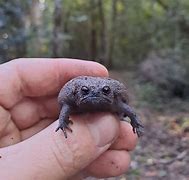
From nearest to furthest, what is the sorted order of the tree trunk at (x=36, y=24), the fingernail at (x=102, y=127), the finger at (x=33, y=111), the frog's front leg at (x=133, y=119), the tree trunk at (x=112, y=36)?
the fingernail at (x=102, y=127) < the frog's front leg at (x=133, y=119) < the finger at (x=33, y=111) < the tree trunk at (x=36, y=24) < the tree trunk at (x=112, y=36)

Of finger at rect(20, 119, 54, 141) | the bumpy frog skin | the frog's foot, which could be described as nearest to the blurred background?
finger at rect(20, 119, 54, 141)

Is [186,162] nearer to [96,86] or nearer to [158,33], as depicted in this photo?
[96,86]

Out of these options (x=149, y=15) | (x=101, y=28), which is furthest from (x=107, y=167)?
(x=101, y=28)

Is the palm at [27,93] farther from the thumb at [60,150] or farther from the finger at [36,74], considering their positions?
the thumb at [60,150]

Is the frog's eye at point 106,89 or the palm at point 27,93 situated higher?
the frog's eye at point 106,89

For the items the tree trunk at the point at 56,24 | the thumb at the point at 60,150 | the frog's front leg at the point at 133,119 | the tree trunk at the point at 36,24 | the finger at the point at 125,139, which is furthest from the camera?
the tree trunk at the point at 36,24

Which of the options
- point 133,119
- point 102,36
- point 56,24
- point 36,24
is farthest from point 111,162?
point 102,36

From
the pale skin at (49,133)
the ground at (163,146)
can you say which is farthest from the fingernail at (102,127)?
the ground at (163,146)

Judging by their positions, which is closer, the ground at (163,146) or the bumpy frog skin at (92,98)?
the bumpy frog skin at (92,98)
